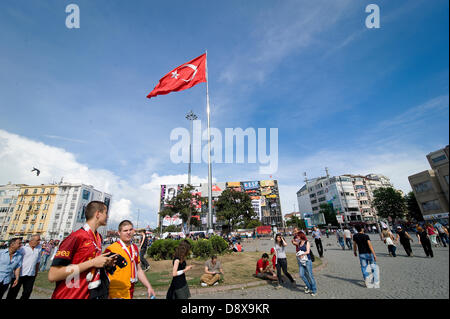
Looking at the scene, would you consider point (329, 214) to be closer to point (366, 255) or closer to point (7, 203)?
point (366, 255)

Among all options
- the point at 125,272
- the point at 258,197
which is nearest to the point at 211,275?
the point at 125,272

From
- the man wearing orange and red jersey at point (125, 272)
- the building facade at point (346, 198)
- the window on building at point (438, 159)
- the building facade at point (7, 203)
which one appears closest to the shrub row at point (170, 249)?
the man wearing orange and red jersey at point (125, 272)

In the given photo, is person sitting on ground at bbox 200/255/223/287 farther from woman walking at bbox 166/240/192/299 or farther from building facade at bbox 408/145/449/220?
building facade at bbox 408/145/449/220

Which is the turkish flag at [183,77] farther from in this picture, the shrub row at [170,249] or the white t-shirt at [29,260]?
the shrub row at [170,249]

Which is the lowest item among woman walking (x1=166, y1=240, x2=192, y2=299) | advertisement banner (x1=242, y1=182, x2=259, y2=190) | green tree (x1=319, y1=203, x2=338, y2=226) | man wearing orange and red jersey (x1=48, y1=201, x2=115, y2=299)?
woman walking (x1=166, y1=240, x2=192, y2=299)

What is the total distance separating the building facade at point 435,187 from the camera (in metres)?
1.19

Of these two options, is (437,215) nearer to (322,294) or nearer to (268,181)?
(322,294)

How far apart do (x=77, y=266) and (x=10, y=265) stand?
5.18 m

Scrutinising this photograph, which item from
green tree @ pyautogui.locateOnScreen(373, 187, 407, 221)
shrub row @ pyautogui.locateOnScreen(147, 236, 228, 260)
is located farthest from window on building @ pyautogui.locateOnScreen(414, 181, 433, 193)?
shrub row @ pyautogui.locateOnScreen(147, 236, 228, 260)

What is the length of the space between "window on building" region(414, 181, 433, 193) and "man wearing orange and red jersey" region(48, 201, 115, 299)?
113 inches

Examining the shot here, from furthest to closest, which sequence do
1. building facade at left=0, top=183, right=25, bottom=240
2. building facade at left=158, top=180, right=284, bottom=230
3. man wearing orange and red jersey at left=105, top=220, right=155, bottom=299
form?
building facade at left=158, top=180, right=284, bottom=230 < building facade at left=0, top=183, right=25, bottom=240 < man wearing orange and red jersey at left=105, top=220, right=155, bottom=299

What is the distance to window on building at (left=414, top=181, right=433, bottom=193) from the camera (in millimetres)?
1418
